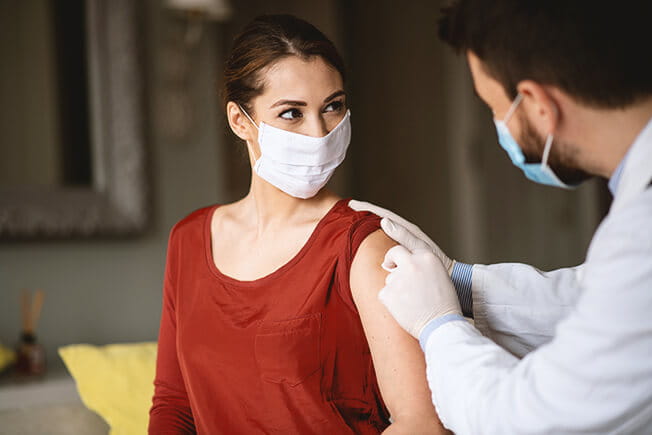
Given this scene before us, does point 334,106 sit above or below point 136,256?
above

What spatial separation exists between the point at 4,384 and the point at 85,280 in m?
0.52

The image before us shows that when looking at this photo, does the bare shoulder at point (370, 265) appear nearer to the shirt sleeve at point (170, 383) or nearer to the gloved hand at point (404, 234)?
the gloved hand at point (404, 234)

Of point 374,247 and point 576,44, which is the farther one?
point 374,247

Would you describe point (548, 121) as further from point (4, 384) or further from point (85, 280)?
point (85, 280)

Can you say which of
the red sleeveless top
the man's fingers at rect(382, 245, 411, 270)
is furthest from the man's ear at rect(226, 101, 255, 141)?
the man's fingers at rect(382, 245, 411, 270)

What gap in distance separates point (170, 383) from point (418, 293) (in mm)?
727

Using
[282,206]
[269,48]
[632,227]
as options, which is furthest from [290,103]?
[632,227]

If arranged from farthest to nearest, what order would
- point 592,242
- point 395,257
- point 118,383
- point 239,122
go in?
point 118,383
point 239,122
point 395,257
point 592,242

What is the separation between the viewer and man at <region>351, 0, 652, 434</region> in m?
0.73

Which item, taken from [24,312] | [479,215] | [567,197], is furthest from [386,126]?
[24,312]

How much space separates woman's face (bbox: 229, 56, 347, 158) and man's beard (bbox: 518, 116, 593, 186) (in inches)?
17.0

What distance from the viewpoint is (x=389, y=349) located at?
106 cm

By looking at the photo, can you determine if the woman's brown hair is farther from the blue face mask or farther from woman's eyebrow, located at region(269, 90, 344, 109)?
the blue face mask

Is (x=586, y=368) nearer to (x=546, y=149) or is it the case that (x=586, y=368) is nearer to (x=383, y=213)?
(x=546, y=149)
